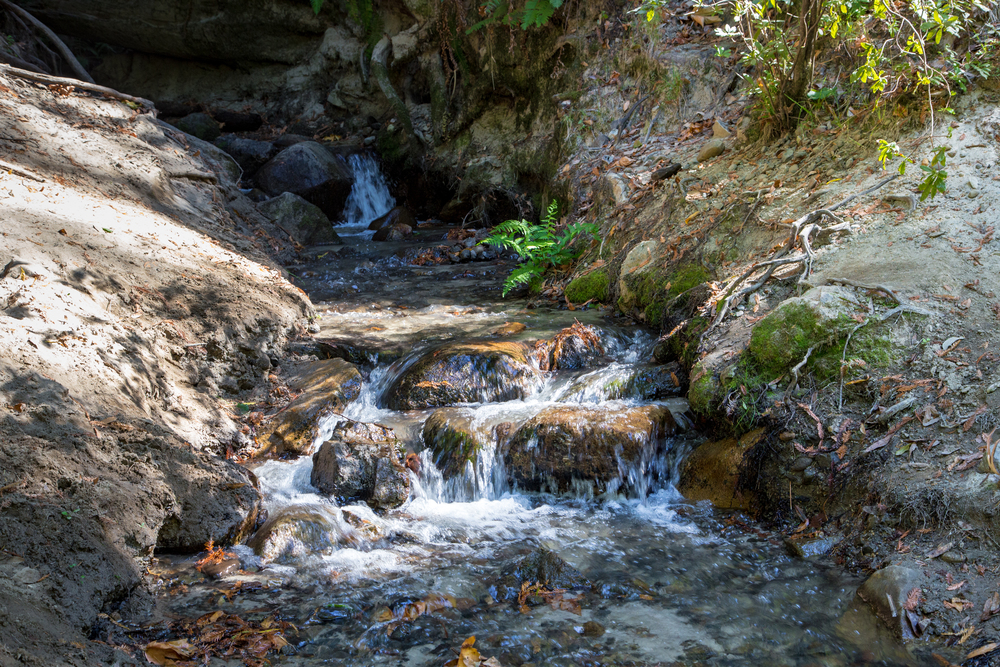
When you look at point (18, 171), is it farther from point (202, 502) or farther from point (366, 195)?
point (366, 195)

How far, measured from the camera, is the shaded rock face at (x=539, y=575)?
3588 millimetres

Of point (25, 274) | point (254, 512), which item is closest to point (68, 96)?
point (25, 274)

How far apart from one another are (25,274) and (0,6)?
11089 mm

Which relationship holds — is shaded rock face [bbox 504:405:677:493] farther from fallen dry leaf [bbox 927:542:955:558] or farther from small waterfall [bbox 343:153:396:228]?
small waterfall [bbox 343:153:396:228]

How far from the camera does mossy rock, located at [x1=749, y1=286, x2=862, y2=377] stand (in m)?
4.34

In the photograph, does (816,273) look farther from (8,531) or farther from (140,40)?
(140,40)

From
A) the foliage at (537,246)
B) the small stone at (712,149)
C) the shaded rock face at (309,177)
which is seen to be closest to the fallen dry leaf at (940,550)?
the small stone at (712,149)

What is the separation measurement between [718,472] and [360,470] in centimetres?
252

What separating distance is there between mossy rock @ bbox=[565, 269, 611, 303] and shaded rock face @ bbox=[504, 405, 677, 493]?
8.38ft

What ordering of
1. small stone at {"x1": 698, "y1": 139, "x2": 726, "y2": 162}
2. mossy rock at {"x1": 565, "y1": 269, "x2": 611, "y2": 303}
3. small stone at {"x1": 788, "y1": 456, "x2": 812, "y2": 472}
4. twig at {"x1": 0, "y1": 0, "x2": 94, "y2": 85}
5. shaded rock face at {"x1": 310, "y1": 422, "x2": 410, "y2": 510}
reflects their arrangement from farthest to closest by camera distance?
twig at {"x1": 0, "y1": 0, "x2": 94, "y2": 85}
mossy rock at {"x1": 565, "y1": 269, "x2": 611, "y2": 303}
small stone at {"x1": 698, "y1": 139, "x2": 726, "y2": 162}
shaded rock face at {"x1": 310, "y1": 422, "x2": 410, "y2": 510}
small stone at {"x1": 788, "y1": 456, "x2": 812, "y2": 472}

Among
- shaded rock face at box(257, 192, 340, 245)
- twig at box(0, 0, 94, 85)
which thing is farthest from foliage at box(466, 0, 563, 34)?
twig at box(0, 0, 94, 85)

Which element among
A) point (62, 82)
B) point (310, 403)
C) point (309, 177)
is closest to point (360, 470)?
point (310, 403)

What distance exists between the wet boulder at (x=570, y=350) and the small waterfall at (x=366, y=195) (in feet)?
26.3

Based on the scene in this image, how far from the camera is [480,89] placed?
12.5 m
